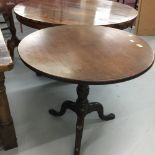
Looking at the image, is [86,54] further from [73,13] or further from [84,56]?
[73,13]

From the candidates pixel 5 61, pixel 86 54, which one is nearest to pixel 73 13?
pixel 86 54

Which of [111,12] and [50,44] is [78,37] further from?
[111,12]

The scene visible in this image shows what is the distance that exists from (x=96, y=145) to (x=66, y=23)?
2.96 ft

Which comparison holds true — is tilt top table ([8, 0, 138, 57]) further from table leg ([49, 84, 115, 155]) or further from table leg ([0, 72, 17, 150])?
table leg ([0, 72, 17, 150])

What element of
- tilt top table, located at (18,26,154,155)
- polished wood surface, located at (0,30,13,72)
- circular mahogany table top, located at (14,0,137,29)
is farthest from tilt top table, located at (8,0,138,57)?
polished wood surface, located at (0,30,13,72)

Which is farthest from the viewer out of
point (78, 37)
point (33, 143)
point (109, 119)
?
point (109, 119)

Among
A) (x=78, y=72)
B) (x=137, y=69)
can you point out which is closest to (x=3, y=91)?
(x=78, y=72)

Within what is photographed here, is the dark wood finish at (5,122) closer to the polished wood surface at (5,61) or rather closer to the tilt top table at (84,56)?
the polished wood surface at (5,61)

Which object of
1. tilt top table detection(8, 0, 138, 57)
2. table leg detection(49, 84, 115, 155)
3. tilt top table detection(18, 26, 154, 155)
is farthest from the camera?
tilt top table detection(8, 0, 138, 57)

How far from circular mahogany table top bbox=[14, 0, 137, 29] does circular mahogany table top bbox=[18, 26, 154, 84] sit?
0.17 metres

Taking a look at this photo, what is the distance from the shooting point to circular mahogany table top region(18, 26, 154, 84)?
114 centimetres

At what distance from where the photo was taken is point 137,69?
120 cm

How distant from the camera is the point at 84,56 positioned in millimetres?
1308

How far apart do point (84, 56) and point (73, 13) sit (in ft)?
2.60
